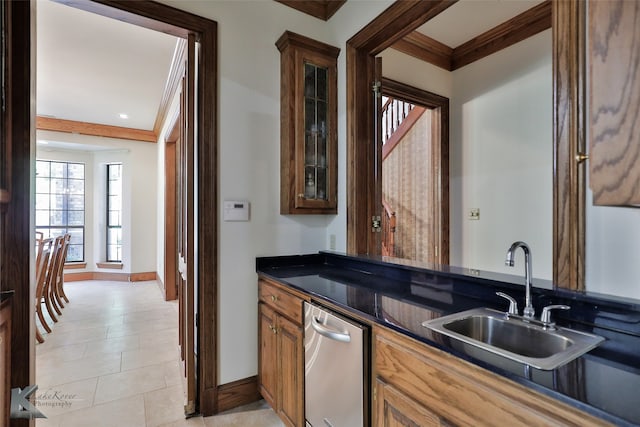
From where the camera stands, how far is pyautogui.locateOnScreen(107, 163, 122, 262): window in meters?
6.19

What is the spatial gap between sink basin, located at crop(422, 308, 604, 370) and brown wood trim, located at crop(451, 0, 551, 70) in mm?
2684

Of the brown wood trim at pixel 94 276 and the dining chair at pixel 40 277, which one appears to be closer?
the dining chair at pixel 40 277

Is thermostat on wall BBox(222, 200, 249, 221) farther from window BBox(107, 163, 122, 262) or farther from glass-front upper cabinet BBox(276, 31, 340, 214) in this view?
window BBox(107, 163, 122, 262)

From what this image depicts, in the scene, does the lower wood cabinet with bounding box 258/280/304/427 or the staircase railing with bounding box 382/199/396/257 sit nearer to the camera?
the lower wood cabinet with bounding box 258/280/304/427

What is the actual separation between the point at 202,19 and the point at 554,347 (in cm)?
248

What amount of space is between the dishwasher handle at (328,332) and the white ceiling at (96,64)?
2796 mm

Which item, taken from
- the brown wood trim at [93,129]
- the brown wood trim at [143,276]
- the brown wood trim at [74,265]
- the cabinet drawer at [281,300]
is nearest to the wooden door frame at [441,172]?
the cabinet drawer at [281,300]

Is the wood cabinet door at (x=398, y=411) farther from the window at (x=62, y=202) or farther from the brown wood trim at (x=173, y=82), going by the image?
the window at (x=62, y=202)

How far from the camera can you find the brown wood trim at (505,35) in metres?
2.60

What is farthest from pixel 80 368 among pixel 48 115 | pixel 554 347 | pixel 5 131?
pixel 48 115

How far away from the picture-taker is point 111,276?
19.7 ft

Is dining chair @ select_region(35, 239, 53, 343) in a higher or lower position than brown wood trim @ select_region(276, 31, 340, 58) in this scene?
lower

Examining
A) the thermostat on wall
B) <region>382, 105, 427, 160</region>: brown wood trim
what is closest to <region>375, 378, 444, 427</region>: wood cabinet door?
the thermostat on wall
